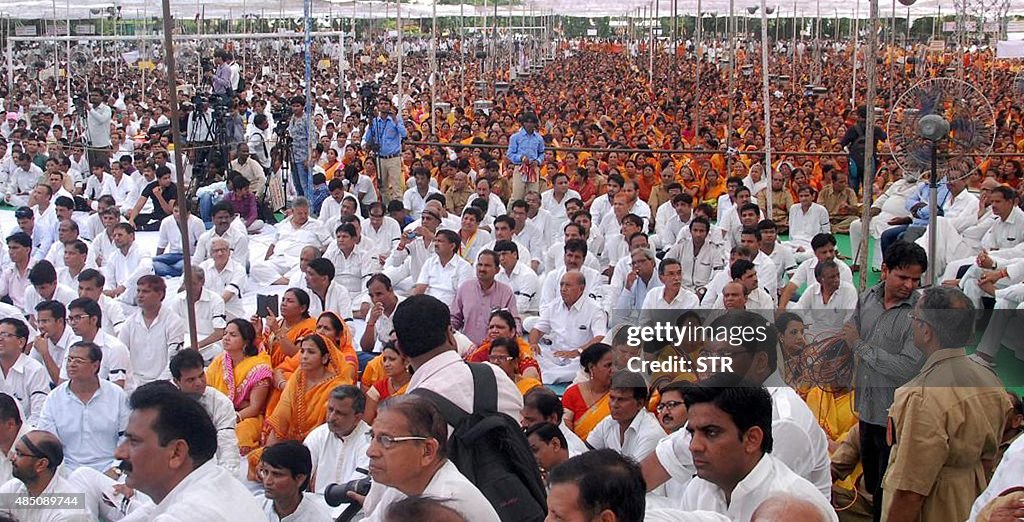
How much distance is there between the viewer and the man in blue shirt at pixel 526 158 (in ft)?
31.8

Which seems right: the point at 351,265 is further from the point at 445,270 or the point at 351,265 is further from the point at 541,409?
the point at 541,409

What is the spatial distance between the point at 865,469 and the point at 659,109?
1342cm

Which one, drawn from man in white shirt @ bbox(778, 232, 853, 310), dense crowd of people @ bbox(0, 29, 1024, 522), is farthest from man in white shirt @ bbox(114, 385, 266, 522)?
man in white shirt @ bbox(778, 232, 853, 310)

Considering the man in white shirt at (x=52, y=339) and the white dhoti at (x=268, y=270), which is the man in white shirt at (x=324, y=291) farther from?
the white dhoti at (x=268, y=270)

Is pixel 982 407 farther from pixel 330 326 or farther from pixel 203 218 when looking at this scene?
pixel 203 218

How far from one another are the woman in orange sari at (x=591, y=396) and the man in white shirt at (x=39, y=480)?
5.34 feet

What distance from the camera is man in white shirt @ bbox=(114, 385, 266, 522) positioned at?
92.8 inches

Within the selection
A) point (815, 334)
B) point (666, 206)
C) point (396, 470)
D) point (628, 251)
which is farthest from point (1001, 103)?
point (396, 470)

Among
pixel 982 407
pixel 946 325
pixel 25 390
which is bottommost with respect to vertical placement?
pixel 25 390

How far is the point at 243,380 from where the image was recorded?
15.8ft

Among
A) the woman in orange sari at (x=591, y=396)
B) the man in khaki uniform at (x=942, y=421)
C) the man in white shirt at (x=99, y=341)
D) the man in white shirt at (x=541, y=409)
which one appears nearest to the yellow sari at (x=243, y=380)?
the man in white shirt at (x=99, y=341)

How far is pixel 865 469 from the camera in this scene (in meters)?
3.58

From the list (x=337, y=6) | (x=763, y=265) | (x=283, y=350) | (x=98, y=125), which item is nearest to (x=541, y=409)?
(x=283, y=350)

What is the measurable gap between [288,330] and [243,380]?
0.42m
